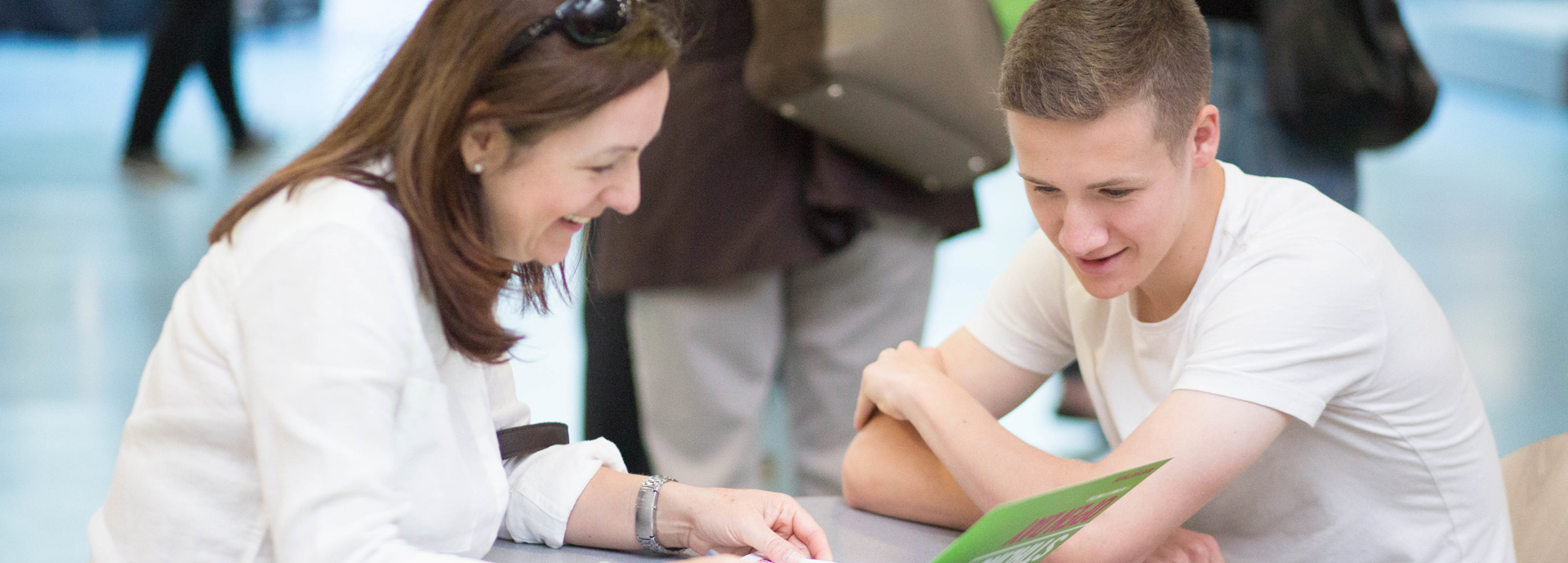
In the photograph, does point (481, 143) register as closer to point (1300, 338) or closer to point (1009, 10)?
point (1300, 338)

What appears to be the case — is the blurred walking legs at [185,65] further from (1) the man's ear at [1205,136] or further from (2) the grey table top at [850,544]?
(1) the man's ear at [1205,136]

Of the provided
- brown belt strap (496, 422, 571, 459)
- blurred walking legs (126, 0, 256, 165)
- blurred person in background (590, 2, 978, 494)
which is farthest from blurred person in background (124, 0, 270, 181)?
brown belt strap (496, 422, 571, 459)

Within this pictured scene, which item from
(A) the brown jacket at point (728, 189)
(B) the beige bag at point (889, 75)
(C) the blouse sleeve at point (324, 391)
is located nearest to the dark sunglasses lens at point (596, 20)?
(C) the blouse sleeve at point (324, 391)

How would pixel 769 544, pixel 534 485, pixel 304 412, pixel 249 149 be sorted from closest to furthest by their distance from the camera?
pixel 304 412 → pixel 769 544 → pixel 534 485 → pixel 249 149

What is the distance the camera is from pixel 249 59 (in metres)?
9.70

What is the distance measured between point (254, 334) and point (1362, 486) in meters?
1.04

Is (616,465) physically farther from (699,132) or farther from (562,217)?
(699,132)

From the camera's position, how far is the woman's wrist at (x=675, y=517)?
4.04 feet

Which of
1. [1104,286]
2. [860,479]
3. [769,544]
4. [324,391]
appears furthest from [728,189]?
[324,391]

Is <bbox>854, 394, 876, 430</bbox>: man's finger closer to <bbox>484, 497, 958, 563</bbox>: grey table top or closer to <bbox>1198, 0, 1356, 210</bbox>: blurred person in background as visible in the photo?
<bbox>484, 497, 958, 563</bbox>: grey table top

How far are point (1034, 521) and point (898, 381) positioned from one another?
42cm

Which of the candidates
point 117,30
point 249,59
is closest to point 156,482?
point 249,59

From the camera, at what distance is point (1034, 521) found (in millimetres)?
986

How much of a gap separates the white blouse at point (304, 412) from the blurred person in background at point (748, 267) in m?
1.13
